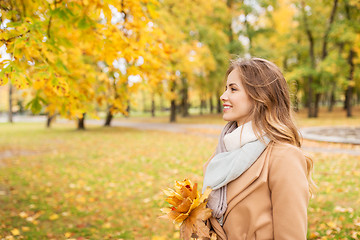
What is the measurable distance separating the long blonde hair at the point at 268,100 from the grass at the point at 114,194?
2.71 metres

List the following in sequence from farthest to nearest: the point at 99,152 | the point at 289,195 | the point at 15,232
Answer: the point at 99,152 < the point at 15,232 < the point at 289,195

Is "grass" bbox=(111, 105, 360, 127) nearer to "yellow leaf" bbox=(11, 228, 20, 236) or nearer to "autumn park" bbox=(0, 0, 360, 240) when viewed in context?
"autumn park" bbox=(0, 0, 360, 240)

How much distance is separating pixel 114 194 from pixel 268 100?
4797 millimetres

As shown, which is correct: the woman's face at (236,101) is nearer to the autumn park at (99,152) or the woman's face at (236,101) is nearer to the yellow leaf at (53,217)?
the autumn park at (99,152)

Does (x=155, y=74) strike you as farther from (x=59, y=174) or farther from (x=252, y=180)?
(x=59, y=174)

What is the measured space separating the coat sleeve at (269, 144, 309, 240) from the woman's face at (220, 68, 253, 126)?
32cm

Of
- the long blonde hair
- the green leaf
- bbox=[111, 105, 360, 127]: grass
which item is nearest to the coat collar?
the long blonde hair

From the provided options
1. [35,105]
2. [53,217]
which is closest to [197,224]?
[35,105]

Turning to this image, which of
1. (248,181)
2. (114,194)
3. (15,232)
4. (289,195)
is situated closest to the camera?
(289,195)

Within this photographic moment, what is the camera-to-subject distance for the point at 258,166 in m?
1.37

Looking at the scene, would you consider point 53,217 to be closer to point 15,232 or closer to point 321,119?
point 15,232

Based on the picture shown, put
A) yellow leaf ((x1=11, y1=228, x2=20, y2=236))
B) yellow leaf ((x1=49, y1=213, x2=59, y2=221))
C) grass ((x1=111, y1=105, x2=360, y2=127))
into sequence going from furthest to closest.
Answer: grass ((x1=111, y1=105, x2=360, y2=127))
yellow leaf ((x1=49, y1=213, x2=59, y2=221))
yellow leaf ((x1=11, y1=228, x2=20, y2=236))

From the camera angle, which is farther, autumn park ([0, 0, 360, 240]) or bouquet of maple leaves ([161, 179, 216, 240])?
autumn park ([0, 0, 360, 240])

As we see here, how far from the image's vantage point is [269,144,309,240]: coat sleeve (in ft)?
4.21
